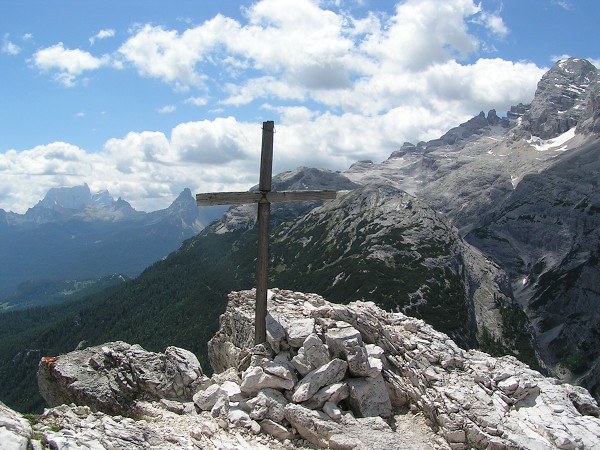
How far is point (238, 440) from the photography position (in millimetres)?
14531

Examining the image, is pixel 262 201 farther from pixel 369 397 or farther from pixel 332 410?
pixel 369 397

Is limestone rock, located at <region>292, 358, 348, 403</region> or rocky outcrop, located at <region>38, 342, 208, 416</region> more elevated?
limestone rock, located at <region>292, 358, 348, 403</region>

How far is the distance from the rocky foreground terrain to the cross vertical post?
56 cm

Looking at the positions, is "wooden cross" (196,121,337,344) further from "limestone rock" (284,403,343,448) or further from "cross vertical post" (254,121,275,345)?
"limestone rock" (284,403,343,448)

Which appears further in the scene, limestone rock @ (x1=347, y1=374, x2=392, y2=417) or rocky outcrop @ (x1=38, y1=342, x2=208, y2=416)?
rocky outcrop @ (x1=38, y1=342, x2=208, y2=416)

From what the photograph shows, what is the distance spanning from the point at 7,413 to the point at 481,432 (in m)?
13.1

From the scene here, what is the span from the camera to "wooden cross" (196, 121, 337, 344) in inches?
750

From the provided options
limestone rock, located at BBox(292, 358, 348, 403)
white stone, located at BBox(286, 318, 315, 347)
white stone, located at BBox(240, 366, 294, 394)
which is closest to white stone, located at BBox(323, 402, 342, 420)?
limestone rock, located at BBox(292, 358, 348, 403)

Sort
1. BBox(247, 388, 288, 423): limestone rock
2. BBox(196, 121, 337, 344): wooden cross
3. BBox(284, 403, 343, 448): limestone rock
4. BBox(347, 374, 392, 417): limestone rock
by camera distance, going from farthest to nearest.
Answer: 1. BBox(196, 121, 337, 344): wooden cross
2. BBox(347, 374, 392, 417): limestone rock
3. BBox(247, 388, 288, 423): limestone rock
4. BBox(284, 403, 343, 448): limestone rock

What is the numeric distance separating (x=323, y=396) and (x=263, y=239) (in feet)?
20.8

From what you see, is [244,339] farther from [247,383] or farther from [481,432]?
[481,432]

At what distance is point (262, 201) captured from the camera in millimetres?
19484

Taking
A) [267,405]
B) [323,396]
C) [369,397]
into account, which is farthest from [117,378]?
[369,397]

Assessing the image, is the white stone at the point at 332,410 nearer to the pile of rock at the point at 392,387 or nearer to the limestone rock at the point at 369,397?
the pile of rock at the point at 392,387
